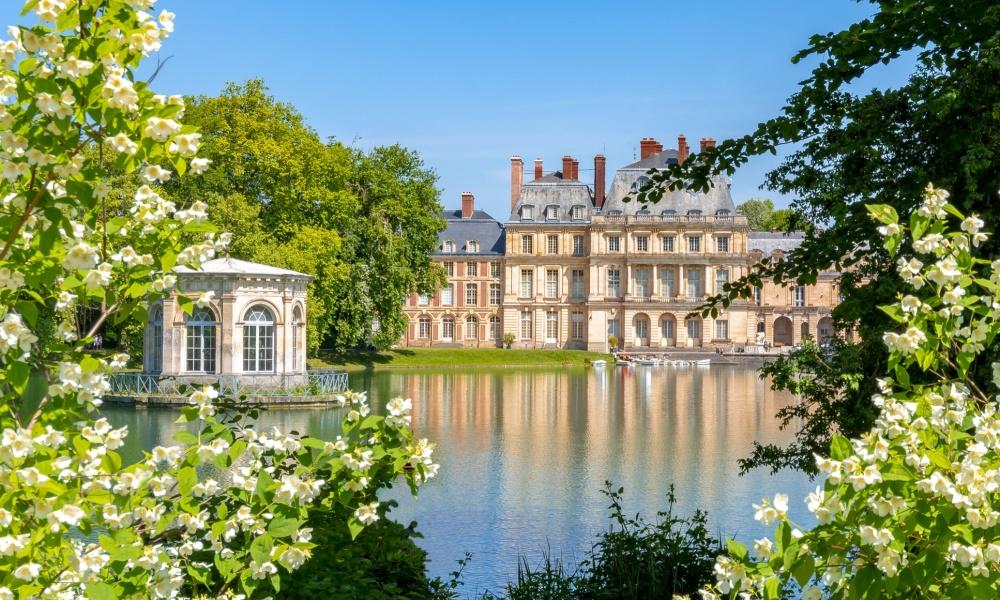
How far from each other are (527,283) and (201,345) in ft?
132

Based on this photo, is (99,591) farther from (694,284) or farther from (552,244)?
(694,284)

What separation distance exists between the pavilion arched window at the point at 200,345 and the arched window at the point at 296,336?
2.09 meters

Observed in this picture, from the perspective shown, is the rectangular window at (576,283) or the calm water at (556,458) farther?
the rectangular window at (576,283)

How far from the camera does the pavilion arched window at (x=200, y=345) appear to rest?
24.7 m

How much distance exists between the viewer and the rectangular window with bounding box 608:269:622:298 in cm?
6316

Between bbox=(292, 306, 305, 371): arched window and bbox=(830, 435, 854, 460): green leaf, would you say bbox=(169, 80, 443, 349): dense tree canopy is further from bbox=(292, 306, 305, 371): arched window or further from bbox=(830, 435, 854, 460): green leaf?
bbox=(830, 435, 854, 460): green leaf

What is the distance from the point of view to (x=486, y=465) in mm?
15188

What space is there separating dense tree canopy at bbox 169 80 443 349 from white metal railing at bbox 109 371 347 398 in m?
4.57

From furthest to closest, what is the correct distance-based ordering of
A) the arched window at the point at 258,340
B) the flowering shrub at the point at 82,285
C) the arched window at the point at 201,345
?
the arched window at the point at 258,340, the arched window at the point at 201,345, the flowering shrub at the point at 82,285

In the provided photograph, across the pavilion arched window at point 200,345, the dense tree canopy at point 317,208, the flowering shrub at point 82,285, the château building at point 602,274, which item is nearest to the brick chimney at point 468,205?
the château building at point 602,274

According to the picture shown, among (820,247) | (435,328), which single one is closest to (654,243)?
(435,328)

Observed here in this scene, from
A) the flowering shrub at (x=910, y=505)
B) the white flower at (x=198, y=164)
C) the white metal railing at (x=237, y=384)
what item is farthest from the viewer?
the white metal railing at (x=237, y=384)

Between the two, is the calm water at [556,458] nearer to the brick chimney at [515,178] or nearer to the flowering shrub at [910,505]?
the flowering shrub at [910,505]

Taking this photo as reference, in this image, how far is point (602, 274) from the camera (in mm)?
63250
